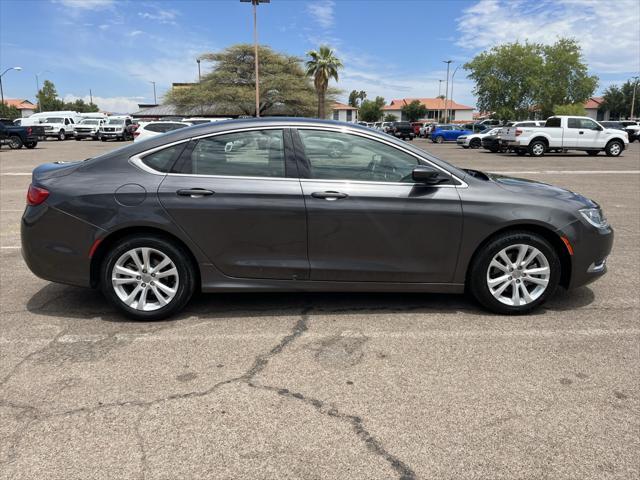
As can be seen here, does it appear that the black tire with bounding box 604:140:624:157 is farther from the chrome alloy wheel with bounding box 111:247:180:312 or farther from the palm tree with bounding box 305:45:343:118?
the palm tree with bounding box 305:45:343:118

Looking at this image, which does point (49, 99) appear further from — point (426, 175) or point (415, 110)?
point (426, 175)

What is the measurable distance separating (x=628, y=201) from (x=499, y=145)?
56.2 ft

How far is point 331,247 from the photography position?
408cm

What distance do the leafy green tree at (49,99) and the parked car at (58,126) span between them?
63224 millimetres

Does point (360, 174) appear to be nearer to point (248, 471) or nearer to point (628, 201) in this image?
point (248, 471)

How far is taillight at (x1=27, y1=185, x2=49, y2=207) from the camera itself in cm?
407

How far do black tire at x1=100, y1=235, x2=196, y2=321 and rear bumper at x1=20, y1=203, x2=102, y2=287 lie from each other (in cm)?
17

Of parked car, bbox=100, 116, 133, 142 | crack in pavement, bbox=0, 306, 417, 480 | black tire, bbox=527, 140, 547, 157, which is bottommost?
crack in pavement, bbox=0, 306, 417, 480

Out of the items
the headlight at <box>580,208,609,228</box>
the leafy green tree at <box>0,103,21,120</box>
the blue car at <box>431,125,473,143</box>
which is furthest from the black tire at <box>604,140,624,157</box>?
the leafy green tree at <box>0,103,21,120</box>

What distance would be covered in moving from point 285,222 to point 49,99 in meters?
116

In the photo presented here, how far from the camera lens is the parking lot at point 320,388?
97.4 inches

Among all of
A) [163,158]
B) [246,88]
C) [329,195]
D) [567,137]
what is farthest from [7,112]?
[329,195]

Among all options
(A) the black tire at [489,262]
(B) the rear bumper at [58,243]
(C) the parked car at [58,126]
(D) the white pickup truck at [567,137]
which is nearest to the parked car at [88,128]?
(C) the parked car at [58,126]

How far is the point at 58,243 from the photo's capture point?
407 centimetres
